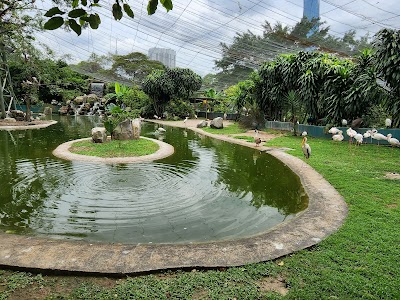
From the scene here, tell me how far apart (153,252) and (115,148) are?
284 inches

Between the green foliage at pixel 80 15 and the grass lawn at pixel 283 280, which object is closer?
the green foliage at pixel 80 15

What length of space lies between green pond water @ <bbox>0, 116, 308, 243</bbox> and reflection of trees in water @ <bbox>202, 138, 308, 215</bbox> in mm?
18

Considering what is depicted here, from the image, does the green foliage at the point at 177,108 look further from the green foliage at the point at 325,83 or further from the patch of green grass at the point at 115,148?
the patch of green grass at the point at 115,148

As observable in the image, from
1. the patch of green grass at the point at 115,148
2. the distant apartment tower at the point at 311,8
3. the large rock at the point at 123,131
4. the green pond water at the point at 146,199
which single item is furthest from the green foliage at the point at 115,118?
the distant apartment tower at the point at 311,8

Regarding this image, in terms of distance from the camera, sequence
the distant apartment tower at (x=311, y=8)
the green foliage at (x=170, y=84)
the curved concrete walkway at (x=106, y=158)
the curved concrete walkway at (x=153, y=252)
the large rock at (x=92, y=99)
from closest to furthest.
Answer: the curved concrete walkway at (x=153, y=252) < the curved concrete walkway at (x=106, y=158) < the distant apartment tower at (x=311, y=8) < the green foliage at (x=170, y=84) < the large rock at (x=92, y=99)

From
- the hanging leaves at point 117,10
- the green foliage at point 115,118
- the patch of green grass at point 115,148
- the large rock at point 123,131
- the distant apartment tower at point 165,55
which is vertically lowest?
the patch of green grass at point 115,148

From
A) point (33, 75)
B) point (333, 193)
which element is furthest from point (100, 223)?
point (33, 75)

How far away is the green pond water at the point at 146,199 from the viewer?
416 centimetres

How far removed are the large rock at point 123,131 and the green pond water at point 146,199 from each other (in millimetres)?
3001

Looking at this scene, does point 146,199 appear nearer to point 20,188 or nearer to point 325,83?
point 20,188

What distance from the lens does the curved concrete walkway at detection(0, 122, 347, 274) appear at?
295cm

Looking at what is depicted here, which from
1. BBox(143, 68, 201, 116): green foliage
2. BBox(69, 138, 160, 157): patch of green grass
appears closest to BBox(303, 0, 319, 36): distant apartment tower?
BBox(69, 138, 160, 157): patch of green grass

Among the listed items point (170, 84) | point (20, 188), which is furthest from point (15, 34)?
point (20, 188)

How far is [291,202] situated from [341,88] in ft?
29.6
